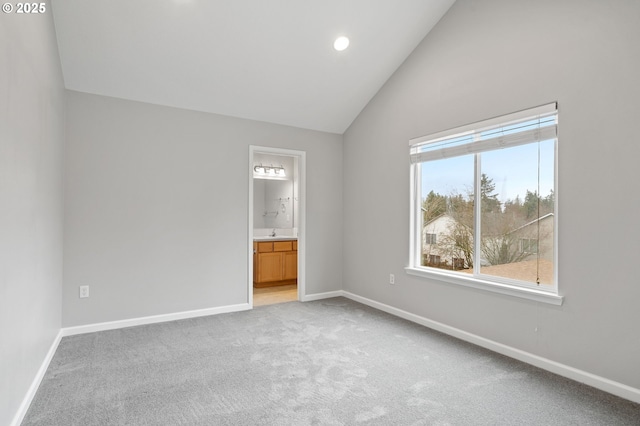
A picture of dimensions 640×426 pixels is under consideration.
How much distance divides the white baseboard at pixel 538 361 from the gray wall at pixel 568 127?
4cm

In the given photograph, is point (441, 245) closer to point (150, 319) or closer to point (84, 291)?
point (150, 319)

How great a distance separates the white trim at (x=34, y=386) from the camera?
1984 millimetres

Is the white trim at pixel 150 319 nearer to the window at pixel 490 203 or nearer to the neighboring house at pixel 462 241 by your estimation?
the window at pixel 490 203

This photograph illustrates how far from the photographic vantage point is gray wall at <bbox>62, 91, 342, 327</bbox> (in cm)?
354

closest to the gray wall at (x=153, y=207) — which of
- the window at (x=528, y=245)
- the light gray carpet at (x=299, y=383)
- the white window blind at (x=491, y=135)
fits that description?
the light gray carpet at (x=299, y=383)

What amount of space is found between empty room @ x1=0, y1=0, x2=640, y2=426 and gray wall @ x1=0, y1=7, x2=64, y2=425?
2 centimetres

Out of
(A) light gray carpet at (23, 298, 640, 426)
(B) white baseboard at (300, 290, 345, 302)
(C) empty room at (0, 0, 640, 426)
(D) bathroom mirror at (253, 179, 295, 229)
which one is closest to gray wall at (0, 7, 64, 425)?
(C) empty room at (0, 0, 640, 426)

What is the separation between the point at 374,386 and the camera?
2.47 metres

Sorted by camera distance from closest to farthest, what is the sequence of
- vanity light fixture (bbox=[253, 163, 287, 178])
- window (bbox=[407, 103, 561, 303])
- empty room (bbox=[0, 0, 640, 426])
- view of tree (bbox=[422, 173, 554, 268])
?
empty room (bbox=[0, 0, 640, 426]) < window (bbox=[407, 103, 561, 303]) < view of tree (bbox=[422, 173, 554, 268]) < vanity light fixture (bbox=[253, 163, 287, 178])

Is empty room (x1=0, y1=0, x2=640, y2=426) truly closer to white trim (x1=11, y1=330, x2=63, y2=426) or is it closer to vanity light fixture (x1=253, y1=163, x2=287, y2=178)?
white trim (x1=11, y1=330, x2=63, y2=426)

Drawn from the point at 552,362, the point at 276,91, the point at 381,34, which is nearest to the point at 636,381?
the point at 552,362

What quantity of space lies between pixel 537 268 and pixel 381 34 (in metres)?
2.70

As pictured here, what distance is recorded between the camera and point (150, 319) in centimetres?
385

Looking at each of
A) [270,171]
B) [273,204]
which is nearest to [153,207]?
[270,171]
